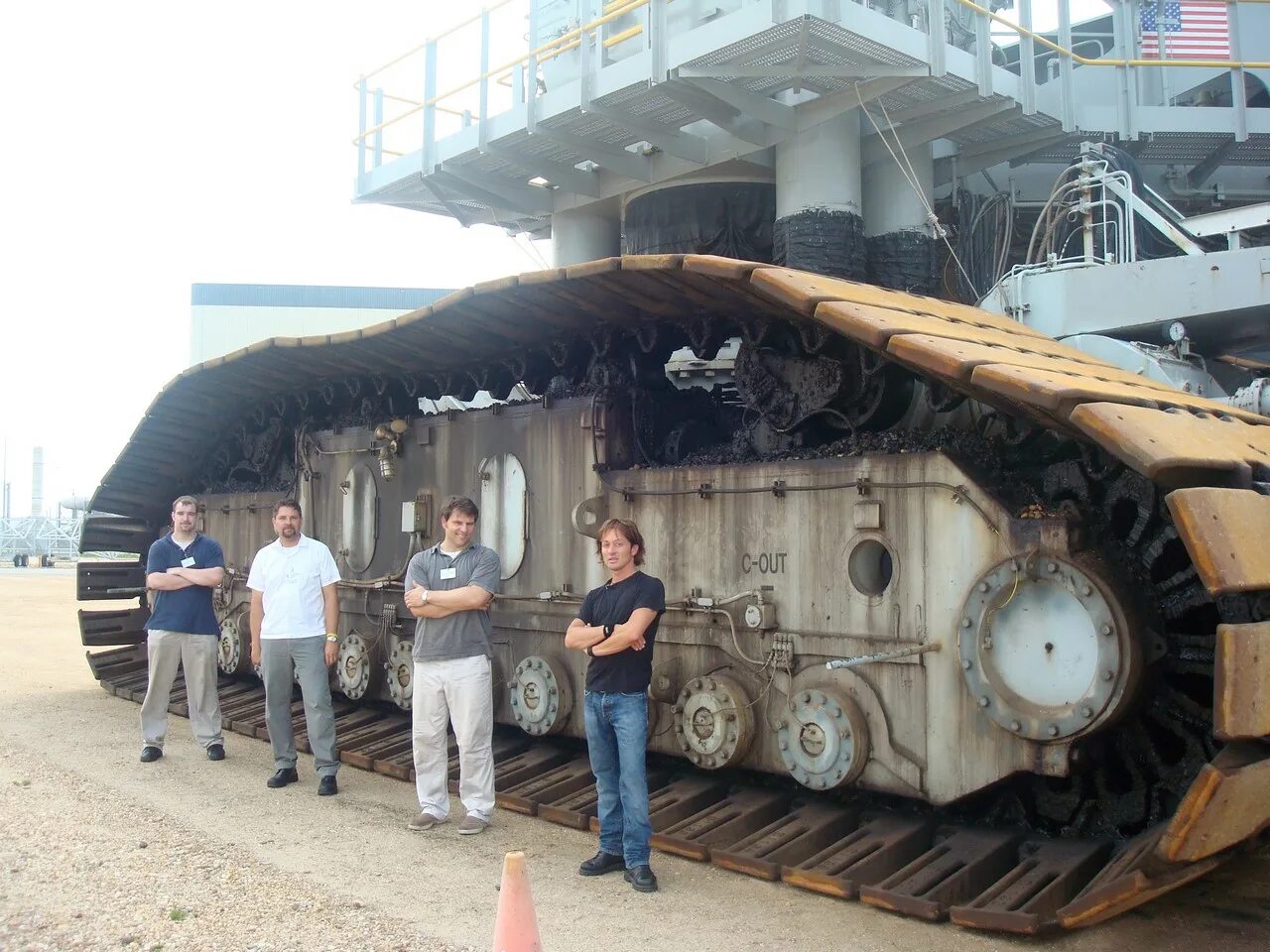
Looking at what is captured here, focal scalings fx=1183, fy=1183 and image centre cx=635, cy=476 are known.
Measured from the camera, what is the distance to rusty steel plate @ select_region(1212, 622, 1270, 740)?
12.8 ft

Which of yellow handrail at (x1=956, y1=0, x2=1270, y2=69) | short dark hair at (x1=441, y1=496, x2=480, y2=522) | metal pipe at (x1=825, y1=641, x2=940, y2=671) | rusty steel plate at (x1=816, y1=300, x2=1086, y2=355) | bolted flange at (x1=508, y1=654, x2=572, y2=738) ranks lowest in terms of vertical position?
bolted flange at (x1=508, y1=654, x2=572, y2=738)

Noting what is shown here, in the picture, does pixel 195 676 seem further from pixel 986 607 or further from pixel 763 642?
pixel 986 607

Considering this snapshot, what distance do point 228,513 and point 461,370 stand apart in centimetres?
430

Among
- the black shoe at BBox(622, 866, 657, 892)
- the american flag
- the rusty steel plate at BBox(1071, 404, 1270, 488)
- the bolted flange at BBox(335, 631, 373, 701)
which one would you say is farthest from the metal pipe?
the american flag

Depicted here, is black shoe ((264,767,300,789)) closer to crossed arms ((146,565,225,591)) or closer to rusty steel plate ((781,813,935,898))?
crossed arms ((146,565,225,591))

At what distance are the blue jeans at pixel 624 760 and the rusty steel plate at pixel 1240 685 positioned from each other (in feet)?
7.87

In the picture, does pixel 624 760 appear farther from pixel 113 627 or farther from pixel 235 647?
pixel 113 627

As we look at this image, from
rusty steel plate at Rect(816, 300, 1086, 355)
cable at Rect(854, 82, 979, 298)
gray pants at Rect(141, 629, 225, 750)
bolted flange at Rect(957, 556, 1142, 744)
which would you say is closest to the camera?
bolted flange at Rect(957, 556, 1142, 744)

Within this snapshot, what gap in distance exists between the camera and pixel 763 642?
660 cm

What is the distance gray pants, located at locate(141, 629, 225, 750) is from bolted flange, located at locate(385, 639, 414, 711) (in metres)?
1.28

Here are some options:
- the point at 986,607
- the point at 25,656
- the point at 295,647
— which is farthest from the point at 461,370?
the point at 25,656

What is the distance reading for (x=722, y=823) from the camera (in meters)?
6.17

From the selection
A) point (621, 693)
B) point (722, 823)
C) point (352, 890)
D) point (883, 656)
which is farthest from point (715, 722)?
point (352, 890)

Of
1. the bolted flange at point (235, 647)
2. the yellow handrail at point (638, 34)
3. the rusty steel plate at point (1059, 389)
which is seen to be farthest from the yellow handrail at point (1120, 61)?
the bolted flange at point (235, 647)
